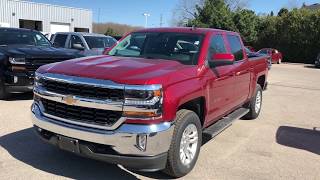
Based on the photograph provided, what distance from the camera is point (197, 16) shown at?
4841 cm

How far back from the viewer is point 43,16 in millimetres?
47812

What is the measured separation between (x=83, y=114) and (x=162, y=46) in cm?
199

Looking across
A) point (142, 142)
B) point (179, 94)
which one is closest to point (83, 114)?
point (142, 142)

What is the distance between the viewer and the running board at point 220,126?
5.92 metres

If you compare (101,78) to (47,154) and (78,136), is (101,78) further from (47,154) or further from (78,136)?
(47,154)

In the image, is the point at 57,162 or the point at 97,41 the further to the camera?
the point at 97,41

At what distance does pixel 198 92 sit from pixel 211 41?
3.95 ft

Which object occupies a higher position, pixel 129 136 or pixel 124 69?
pixel 124 69

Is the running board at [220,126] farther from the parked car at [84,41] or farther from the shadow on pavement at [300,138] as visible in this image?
the parked car at [84,41]

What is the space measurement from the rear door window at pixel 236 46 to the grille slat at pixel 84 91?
127 inches

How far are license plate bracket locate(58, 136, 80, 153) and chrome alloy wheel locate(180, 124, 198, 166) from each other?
4.06ft

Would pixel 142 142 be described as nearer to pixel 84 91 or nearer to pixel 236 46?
pixel 84 91

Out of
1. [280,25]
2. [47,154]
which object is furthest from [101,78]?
[280,25]

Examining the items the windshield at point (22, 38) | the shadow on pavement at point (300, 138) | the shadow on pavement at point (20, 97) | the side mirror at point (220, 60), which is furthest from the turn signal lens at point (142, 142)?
the windshield at point (22, 38)
